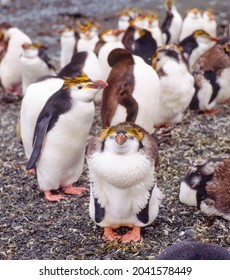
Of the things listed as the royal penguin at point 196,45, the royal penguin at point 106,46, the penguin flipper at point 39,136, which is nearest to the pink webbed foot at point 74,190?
the penguin flipper at point 39,136

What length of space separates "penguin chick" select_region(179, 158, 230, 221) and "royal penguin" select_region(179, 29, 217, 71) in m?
3.55

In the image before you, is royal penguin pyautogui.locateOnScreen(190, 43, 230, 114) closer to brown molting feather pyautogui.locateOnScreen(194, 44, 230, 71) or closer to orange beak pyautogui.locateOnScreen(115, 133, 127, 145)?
brown molting feather pyautogui.locateOnScreen(194, 44, 230, 71)

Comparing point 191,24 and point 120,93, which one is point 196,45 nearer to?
point 191,24

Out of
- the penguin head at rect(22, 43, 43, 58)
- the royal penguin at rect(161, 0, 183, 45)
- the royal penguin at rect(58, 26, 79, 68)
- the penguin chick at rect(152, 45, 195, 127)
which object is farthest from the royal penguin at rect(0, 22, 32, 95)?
the royal penguin at rect(161, 0, 183, 45)

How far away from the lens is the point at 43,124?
14.4 ft

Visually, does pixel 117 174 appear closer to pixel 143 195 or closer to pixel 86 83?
pixel 143 195

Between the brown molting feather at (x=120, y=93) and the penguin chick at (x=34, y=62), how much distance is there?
A: 2.02m

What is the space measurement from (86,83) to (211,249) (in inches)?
72.8

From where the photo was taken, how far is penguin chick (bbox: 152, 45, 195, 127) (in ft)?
18.9

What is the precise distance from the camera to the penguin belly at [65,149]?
14.3 feet

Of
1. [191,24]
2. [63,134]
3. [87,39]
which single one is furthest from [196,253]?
[191,24]

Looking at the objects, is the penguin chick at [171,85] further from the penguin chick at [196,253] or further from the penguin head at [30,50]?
the penguin chick at [196,253]

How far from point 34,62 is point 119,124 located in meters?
3.48
